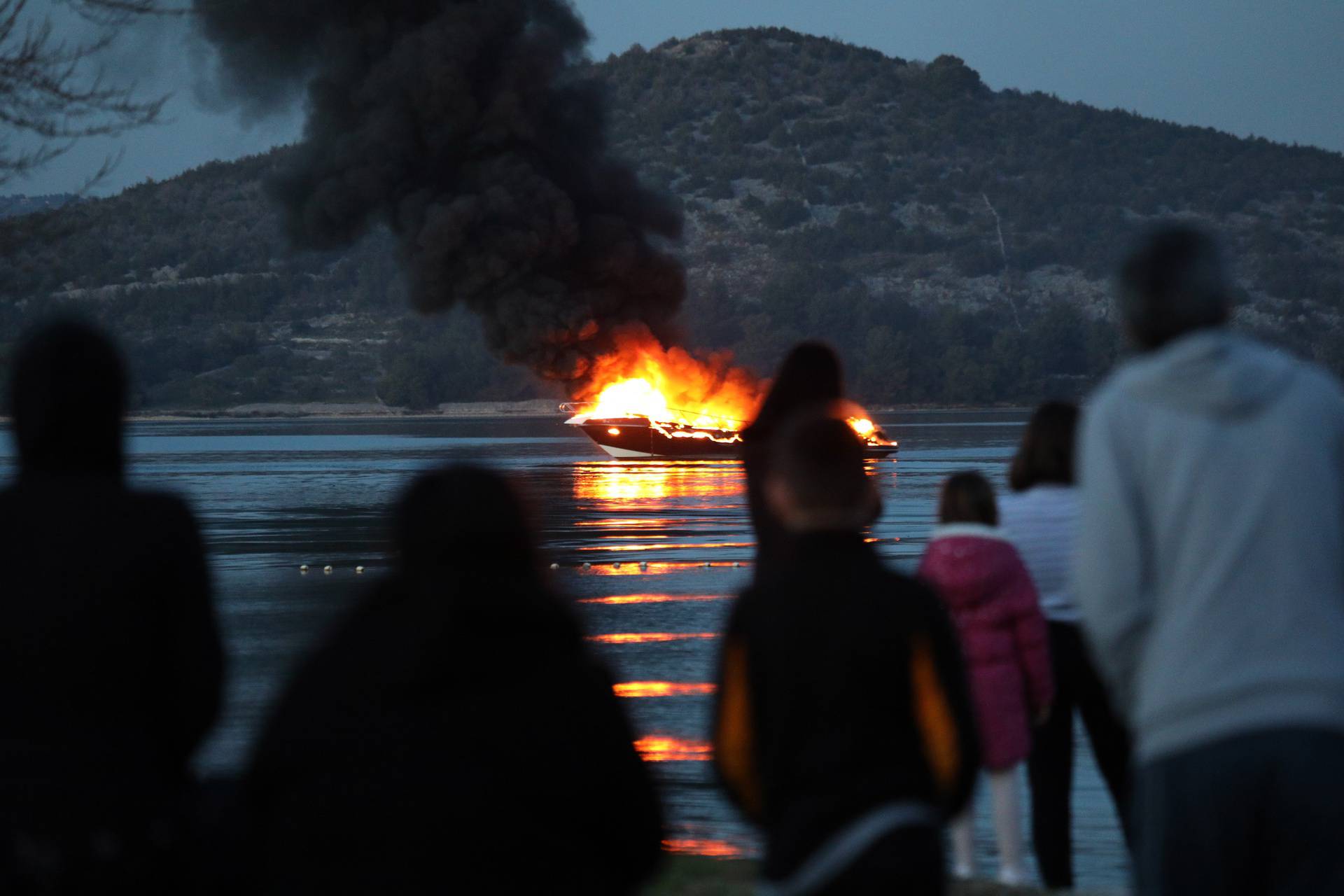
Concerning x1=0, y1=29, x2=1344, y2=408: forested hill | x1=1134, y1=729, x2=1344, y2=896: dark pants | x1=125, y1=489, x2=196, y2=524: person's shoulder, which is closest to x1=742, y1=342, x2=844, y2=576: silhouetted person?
x1=1134, y1=729, x2=1344, y2=896: dark pants

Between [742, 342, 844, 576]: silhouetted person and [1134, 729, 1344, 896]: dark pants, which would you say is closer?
[1134, 729, 1344, 896]: dark pants

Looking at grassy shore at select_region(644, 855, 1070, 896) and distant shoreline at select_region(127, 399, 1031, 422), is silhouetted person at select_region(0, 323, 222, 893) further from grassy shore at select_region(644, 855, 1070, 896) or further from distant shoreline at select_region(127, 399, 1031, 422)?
distant shoreline at select_region(127, 399, 1031, 422)

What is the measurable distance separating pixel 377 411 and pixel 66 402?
13104 cm

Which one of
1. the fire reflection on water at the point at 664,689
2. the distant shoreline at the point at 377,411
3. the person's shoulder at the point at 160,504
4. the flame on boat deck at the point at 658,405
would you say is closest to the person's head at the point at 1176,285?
the person's shoulder at the point at 160,504

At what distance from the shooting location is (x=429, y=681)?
2760 millimetres

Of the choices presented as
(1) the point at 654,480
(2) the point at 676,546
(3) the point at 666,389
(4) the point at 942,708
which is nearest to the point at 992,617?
(4) the point at 942,708

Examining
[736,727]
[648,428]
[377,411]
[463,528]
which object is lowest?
[377,411]

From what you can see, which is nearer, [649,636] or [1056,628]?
[1056,628]

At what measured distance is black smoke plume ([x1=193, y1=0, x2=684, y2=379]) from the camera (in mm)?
44281

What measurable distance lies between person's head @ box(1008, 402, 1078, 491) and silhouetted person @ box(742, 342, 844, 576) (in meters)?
1.02

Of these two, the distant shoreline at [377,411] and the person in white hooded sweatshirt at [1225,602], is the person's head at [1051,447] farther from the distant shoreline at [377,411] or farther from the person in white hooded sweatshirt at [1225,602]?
the distant shoreline at [377,411]

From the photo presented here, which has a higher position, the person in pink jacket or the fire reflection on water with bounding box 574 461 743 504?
the person in pink jacket

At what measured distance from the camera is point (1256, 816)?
3.18 meters

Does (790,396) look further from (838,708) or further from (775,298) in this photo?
(775,298)
